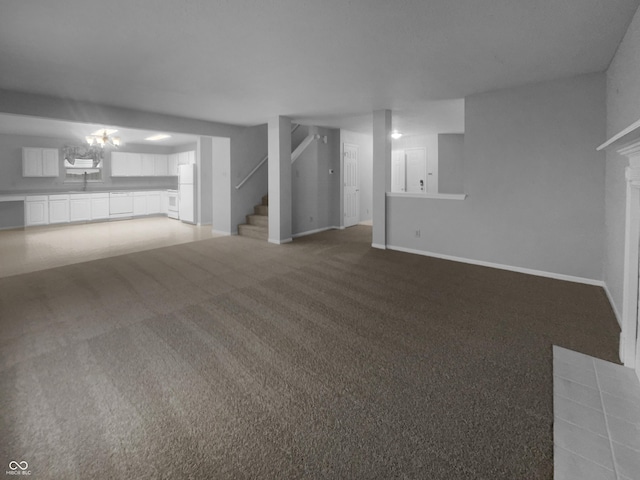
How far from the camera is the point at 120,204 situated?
10516 mm

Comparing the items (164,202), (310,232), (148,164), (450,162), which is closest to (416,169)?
(450,162)

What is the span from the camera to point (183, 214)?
33.2 feet

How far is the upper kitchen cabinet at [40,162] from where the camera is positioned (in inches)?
351

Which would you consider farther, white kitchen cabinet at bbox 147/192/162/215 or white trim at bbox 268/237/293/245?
white kitchen cabinet at bbox 147/192/162/215

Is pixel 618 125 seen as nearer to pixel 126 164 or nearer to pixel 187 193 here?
pixel 187 193

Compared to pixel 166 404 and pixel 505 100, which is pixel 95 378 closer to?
pixel 166 404

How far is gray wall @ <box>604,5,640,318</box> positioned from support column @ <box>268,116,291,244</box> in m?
4.94

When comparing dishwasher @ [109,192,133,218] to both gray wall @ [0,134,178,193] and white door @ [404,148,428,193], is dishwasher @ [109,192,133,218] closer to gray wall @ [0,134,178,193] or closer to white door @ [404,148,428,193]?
gray wall @ [0,134,178,193]

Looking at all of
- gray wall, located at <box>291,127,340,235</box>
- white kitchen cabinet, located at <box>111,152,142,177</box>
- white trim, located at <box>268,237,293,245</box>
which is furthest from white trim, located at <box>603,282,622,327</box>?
white kitchen cabinet, located at <box>111,152,142,177</box>

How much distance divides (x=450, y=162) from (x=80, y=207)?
35.1ft

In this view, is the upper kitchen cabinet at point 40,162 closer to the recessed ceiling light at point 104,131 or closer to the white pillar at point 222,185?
the recessed ceiling light at point 104,131

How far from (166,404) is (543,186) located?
4.91 metres

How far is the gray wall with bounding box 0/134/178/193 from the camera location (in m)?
8.72

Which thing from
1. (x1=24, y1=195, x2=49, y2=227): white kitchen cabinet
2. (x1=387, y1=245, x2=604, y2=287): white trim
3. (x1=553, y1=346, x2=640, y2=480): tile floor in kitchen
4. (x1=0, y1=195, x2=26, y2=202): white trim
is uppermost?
(x1=0, y1=195, x2=26, y2=202): white trim
